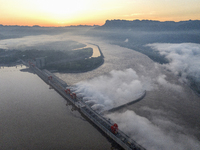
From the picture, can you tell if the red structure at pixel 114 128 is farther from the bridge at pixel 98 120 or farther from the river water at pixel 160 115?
the river water at pixel 160 115

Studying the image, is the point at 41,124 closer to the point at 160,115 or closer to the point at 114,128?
the point at 114,128

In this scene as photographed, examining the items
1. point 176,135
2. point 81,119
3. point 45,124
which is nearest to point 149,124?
point 176,135

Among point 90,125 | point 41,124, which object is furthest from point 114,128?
point 41,124

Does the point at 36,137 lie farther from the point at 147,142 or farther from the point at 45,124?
the point at 147,142

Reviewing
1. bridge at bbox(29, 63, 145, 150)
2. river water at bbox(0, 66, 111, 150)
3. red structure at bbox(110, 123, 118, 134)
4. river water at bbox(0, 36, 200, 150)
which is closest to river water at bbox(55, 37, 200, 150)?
river water at bbox(0, 36, 200, 150)

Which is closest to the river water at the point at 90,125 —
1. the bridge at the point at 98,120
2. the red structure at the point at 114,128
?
the bridge at the point at 98,120

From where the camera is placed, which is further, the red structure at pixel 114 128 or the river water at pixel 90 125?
the red structure at pixel 114 128

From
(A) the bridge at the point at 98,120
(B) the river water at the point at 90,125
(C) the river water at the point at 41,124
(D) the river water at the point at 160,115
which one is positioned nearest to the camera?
(A) the bridge at the point at 98,120

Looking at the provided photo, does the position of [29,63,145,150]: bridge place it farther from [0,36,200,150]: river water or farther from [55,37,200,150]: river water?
[55,37,200,150]: river water
